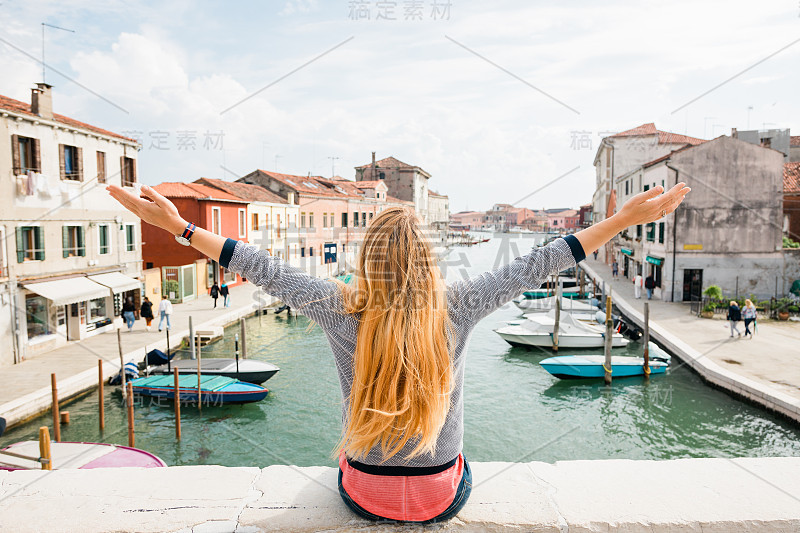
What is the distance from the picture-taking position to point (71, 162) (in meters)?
14.6

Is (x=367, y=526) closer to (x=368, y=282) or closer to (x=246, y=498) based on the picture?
(x=246, y=498)

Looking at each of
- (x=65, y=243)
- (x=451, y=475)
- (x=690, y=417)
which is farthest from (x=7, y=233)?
(x=690, y=417)

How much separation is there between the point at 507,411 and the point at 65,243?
12.2m

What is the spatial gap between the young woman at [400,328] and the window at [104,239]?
16.4 metres

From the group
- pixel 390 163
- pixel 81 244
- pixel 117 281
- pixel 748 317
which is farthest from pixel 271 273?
pixel 390 163

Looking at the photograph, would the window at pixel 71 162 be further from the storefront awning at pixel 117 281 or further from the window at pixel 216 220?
the window at pixel 216 220

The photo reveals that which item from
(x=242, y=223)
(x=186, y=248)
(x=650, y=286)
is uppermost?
(x=242, y=223)

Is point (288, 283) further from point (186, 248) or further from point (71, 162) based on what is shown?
point (186, 248)

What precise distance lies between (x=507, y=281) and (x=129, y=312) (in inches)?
664

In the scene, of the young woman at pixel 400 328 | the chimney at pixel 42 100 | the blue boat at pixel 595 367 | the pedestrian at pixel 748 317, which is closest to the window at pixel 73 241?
the chimney at pixel 42 100

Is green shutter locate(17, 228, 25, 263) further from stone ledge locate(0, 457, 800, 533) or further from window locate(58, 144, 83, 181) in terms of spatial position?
stone ledge locate(0, 457, 800, 533)

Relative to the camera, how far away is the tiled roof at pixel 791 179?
20825 millimetres

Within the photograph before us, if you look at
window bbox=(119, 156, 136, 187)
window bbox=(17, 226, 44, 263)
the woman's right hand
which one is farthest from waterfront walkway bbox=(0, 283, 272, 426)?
the woman's right hand

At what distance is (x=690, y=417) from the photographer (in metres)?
10.9
